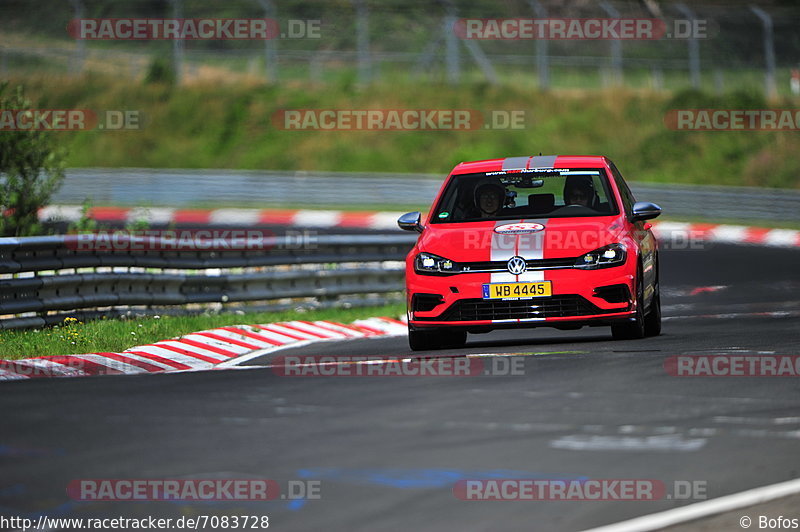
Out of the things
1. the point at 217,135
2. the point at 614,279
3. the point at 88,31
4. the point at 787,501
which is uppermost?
the point at 88,31

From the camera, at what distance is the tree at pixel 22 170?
17906mm

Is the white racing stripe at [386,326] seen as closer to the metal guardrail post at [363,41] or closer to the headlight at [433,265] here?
the headlight at [433,265]

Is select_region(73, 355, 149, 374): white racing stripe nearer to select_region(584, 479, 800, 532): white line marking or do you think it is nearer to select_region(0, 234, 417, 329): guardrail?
select_region(0, 234, 417, 329): guardrail

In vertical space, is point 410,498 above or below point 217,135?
below

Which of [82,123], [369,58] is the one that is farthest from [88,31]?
[369,58]

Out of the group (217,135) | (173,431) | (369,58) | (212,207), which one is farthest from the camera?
(217,135)

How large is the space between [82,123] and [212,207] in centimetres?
1159

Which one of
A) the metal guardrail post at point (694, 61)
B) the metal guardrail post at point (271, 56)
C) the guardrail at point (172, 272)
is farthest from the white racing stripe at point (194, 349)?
the metal guardrail post at point (694, 61)

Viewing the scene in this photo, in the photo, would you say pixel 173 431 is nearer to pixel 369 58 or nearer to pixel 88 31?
pixel 369 58

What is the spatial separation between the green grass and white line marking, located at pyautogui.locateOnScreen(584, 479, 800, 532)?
6.87m

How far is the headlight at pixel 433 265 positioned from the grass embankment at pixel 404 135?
28.5m

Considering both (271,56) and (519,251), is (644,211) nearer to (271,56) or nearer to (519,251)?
(519,251)

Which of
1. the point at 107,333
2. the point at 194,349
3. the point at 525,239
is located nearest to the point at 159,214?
the point at 107,333

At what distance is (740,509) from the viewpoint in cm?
605
